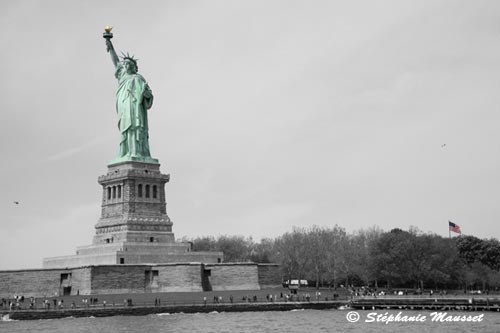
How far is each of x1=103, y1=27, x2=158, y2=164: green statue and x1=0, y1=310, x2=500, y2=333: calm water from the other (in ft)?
81.7

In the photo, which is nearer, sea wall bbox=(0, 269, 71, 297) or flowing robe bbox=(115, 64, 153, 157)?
sea wall bbox=(0, 269, 71, 297)

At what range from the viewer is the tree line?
300 ft

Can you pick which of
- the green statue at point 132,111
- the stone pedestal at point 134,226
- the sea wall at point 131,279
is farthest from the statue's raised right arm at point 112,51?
the sea wall at point 131,279

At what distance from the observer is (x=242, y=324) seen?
56.4 metres

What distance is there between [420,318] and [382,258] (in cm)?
3159

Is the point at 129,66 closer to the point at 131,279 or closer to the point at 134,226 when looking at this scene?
the point at 134,226

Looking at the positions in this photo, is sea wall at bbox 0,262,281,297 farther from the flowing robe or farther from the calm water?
the flowing robe

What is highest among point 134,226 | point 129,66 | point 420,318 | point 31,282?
point 129,66

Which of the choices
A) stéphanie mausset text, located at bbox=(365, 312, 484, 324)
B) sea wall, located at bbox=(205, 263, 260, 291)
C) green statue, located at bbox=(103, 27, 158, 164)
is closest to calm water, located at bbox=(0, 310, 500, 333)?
stéphanie mausset text, located at bbox=(365, 312, 484, 324)

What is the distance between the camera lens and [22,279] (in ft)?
244

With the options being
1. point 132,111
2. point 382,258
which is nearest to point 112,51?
point 132,111

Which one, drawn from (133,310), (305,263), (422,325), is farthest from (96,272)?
(305,263)

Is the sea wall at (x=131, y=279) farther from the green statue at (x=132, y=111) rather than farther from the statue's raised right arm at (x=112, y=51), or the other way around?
the statue's raised right arm at (x=112, y=51)

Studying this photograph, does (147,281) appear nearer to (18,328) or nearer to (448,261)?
(18,328)
